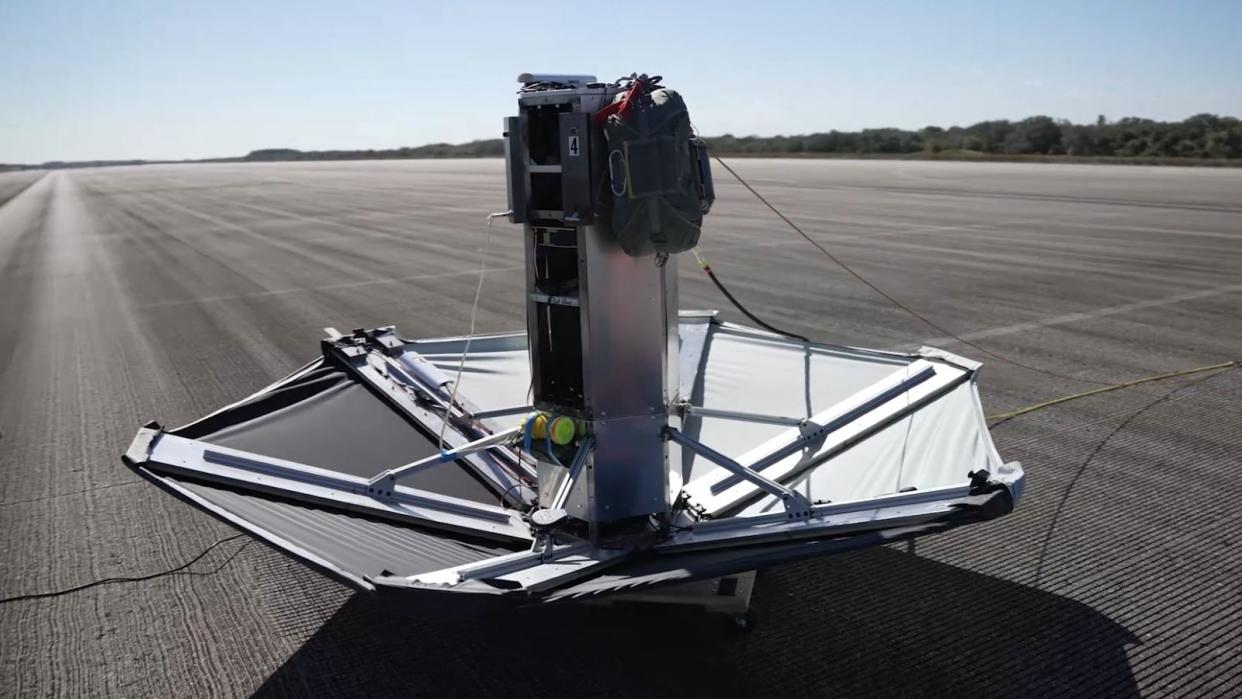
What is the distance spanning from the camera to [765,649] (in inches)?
173

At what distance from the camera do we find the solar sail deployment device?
12.6 ft

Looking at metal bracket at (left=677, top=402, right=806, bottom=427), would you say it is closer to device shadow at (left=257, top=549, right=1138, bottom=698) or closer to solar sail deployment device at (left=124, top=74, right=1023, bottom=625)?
solar sail deployment device at (left=124, top=74, right=1023, bottom=625)

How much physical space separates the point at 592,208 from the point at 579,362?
30.9 inches

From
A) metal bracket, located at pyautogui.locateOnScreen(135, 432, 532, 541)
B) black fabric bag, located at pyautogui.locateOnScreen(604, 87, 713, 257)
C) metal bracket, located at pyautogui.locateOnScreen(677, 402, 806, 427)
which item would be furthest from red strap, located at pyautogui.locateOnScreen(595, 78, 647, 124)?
metal bracket, located at pyautogui.locateOnScreen(135, 432, 532, 541)

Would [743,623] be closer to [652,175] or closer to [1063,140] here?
[652,175]

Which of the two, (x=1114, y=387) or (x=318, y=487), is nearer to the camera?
(x=318, y=487)

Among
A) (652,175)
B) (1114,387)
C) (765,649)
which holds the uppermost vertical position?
(652,175)

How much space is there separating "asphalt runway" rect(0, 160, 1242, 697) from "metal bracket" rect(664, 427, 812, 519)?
76cm

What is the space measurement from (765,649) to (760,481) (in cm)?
84

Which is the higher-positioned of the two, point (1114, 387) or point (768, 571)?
point (1114, 387)

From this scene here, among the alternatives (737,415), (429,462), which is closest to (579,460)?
(429,462)

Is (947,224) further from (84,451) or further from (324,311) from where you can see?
(84,451)

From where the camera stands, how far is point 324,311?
13.8m

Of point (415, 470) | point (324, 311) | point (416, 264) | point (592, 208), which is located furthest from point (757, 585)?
point (416, 264)
